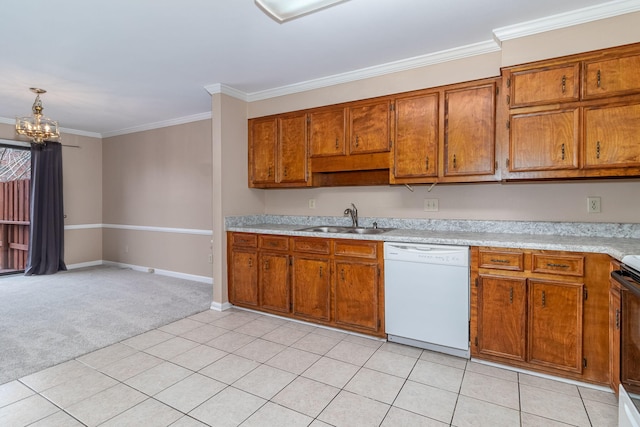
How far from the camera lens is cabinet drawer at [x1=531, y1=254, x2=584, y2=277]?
7.02ft

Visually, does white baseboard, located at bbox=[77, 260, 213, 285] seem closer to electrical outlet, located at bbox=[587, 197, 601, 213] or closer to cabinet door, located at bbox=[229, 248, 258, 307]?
cabinet door, located at bbox=[229, 248, 258, 307]

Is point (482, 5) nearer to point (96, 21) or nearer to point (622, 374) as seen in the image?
point (622, 374)

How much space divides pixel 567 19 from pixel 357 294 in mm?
A: 2590

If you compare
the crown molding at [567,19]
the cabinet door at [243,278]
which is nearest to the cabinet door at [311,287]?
the cabinet door at [243,278]

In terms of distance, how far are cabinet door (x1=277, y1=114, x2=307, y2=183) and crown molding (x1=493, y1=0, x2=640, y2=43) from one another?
6.38 ft

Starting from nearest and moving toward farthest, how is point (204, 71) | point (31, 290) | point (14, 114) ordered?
point (204, 71) → point (31, 290) → point (14, 114)

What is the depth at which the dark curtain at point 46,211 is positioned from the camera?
17.2 ft

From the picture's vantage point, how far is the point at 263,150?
386cm

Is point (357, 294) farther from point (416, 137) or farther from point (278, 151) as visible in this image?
point (278, 151)

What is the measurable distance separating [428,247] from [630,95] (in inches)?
64.2

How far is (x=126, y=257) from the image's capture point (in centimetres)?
594

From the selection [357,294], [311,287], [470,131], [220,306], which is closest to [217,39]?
[470,131]

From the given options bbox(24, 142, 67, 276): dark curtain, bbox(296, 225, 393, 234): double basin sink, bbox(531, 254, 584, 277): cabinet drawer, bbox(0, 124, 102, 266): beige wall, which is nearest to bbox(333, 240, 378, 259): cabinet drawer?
bbox(296, 225, 393, 234): double basin sink

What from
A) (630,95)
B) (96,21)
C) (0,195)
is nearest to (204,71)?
(96,21)
